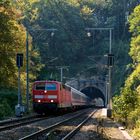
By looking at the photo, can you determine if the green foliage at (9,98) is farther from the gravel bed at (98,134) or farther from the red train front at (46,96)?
the gravel bed at (98,134)

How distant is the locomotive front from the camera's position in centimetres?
3978

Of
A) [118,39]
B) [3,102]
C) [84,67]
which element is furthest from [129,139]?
[118,39]

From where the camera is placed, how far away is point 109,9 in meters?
121

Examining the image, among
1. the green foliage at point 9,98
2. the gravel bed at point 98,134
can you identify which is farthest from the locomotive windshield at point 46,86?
the gravel bed at point 98,134

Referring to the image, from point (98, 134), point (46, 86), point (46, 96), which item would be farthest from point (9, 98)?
point (98, 134)

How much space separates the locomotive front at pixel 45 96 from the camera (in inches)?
1566

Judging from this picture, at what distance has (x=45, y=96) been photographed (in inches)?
1582

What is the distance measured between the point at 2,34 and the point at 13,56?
355cm

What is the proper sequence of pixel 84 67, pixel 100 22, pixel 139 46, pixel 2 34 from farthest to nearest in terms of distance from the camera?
1. pixel 100 22
2. pixel 84 67
3. pixel 139 46
4. pixel 2 34

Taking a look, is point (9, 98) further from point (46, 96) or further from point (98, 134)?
point (98, 134)

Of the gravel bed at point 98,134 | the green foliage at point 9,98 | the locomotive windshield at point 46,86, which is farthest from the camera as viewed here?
the green foliage at point 9,98

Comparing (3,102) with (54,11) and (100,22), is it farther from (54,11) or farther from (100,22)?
(100,22)

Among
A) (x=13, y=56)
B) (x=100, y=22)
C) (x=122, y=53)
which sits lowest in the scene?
(x=13, y=56)

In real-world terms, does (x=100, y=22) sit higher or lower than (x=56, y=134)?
higher
